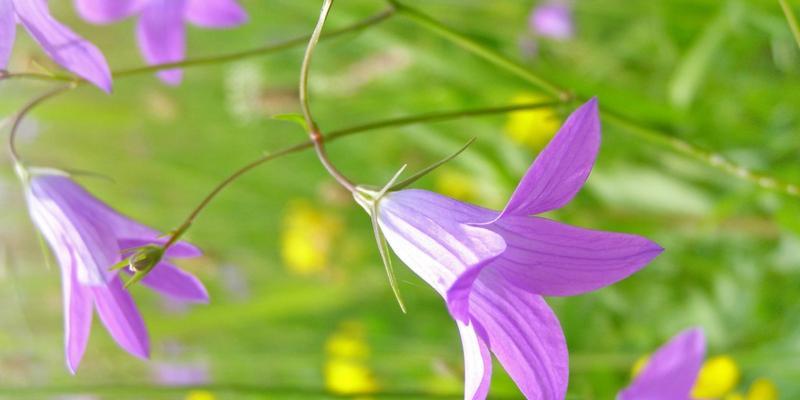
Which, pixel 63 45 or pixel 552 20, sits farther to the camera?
pixel 552 20

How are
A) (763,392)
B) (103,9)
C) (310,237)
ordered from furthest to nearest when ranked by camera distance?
(310,237) → (763,392) → (103,9)

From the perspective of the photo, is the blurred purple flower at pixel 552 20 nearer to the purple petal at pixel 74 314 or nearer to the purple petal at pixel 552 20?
the purple petal at pixel 552 20

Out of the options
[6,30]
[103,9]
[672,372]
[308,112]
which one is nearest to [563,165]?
[308,112]

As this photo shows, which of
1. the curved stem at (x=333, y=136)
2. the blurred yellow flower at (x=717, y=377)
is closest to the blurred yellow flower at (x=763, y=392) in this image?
the blurred yellow flower at (x=717, y=377)

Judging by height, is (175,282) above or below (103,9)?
below

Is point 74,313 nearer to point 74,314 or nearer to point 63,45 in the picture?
point 74,314

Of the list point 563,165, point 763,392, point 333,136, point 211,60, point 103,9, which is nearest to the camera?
point 563,165

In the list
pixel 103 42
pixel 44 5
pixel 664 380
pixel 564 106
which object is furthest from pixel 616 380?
pixel 103 42
